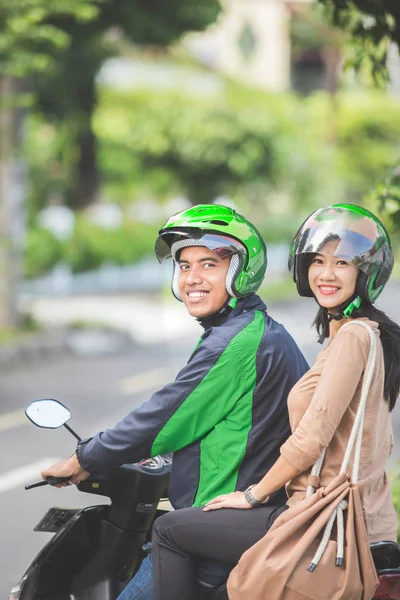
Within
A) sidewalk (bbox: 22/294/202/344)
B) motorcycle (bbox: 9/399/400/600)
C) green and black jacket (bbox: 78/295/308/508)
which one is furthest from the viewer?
sidewalk (bbox: 22/294/202/344)

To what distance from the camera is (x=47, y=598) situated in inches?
121

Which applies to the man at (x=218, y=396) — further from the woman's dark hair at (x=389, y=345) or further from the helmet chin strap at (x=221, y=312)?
the woman's dark hair at (x=389, y=345)

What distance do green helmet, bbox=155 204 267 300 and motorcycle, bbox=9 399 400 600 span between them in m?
0.60

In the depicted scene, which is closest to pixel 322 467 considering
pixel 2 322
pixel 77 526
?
pixel 77 526

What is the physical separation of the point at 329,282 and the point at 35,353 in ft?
37.8

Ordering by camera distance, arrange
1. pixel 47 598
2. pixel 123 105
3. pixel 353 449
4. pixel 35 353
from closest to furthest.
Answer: pixel 353 449, pixel 47 598, pixel 35 353, pixel 123 105

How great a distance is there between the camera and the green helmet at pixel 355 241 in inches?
104

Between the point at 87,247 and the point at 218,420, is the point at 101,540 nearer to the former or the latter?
the point at 218,420

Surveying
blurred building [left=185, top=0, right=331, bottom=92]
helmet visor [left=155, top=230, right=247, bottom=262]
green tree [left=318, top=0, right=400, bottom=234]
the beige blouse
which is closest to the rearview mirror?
helmet visor [left=155, top=230, right=247, bottom=262]

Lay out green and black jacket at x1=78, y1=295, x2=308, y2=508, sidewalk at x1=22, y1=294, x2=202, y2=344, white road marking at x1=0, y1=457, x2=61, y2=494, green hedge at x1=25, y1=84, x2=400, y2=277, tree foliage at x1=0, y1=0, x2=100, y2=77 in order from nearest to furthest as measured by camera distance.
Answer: green and black jacket at x1=78, y1=295, x2=308, y2=508 → white road marking at x1=0, y1=457, x2=61, y2=494 → tree foliage at x1=0, y1=0, x2=100, y2=77 → sidewalk at x1=22, y1=294, x2=202, y2=344 → green hedge at x1=25, y1=84, x2=400, y2=277

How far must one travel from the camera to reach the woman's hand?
2650 millimetres

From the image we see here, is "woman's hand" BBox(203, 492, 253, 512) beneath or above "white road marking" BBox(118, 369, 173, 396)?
above

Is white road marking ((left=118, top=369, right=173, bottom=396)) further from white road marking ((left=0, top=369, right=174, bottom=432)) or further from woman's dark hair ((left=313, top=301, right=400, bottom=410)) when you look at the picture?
woman's dark hair ((left=313, top=301, right=400, bottom=410))

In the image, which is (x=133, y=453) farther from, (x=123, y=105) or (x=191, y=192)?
(x=123, y=105)
